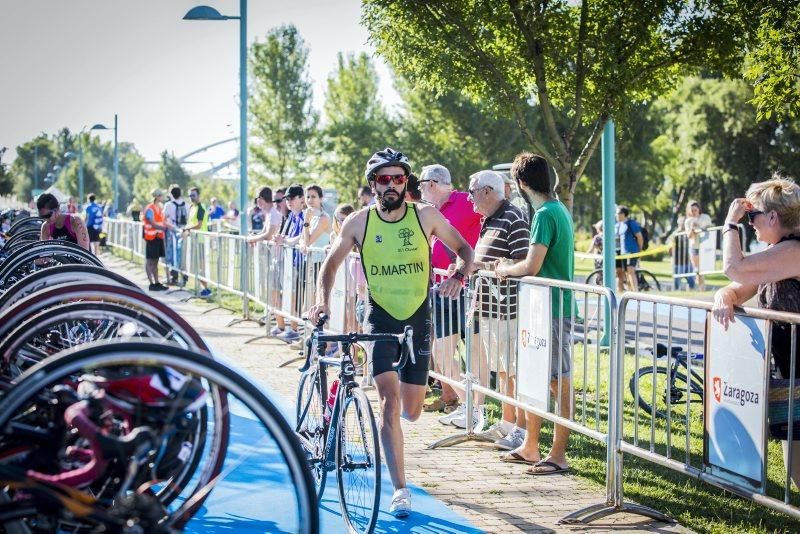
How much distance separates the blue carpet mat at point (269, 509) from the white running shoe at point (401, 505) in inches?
1.5

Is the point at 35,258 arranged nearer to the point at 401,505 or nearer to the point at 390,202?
the point at 390,202

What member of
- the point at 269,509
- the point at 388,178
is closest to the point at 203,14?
the point at 388,178

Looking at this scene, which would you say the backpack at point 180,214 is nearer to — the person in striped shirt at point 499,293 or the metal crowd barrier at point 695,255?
the metal crowd barrier at point 695,255

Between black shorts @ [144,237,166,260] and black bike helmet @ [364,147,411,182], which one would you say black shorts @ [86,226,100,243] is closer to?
black shorts @ [144,237,166,260]

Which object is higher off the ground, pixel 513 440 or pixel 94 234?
pixel 94 234

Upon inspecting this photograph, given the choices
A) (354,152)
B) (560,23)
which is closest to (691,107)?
(354,152)

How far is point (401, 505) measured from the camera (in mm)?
5988

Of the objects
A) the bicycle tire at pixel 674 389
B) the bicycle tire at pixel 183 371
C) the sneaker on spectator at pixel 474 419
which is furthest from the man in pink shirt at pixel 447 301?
the bicycle tire at pixel 183 371

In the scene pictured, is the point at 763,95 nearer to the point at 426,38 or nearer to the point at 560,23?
the point at 560,23

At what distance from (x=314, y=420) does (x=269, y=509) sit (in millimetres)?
662

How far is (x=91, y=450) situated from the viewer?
2.93 metres

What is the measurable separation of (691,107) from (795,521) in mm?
43477

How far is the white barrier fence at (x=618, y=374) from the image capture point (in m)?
5.02

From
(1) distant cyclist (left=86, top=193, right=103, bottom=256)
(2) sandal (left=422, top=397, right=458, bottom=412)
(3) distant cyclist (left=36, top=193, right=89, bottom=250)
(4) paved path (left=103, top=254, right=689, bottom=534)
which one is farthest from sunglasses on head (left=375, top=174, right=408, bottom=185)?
(1) distant cyclist (left=86, top=193, right=103, bottom=256)
